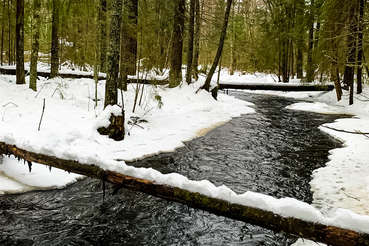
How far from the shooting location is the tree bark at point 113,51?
7305 mm

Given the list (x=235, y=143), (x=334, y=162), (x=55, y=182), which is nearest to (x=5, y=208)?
(x=55, y=182)

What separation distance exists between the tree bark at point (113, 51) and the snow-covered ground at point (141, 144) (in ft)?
1.87

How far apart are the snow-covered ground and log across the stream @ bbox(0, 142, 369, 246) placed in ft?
0.19

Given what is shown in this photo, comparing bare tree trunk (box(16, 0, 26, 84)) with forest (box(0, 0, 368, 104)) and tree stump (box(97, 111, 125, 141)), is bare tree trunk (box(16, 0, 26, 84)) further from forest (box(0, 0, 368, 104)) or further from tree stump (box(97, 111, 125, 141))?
tree stump (box(97, 111, 125, 141))

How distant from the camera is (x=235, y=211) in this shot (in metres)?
2.65

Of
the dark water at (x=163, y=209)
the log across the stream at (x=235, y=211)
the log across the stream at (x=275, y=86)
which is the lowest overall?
the dark water at (x=163, y=209)

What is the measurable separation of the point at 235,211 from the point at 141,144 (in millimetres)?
5078

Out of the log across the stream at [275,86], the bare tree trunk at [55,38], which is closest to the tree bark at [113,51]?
the bare tree trunk at [55,38]

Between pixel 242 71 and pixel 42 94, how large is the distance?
34.6m

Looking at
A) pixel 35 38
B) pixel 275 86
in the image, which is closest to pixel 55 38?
pixel 35 38

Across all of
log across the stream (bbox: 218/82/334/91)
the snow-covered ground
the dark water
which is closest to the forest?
log across the stream (bbox: 218/82/334/91)

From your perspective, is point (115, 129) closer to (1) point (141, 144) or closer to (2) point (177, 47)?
(1) point (141, 144)

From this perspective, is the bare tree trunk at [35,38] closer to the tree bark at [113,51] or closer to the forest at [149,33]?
the forest at [149,33]

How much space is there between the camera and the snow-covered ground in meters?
2.86
